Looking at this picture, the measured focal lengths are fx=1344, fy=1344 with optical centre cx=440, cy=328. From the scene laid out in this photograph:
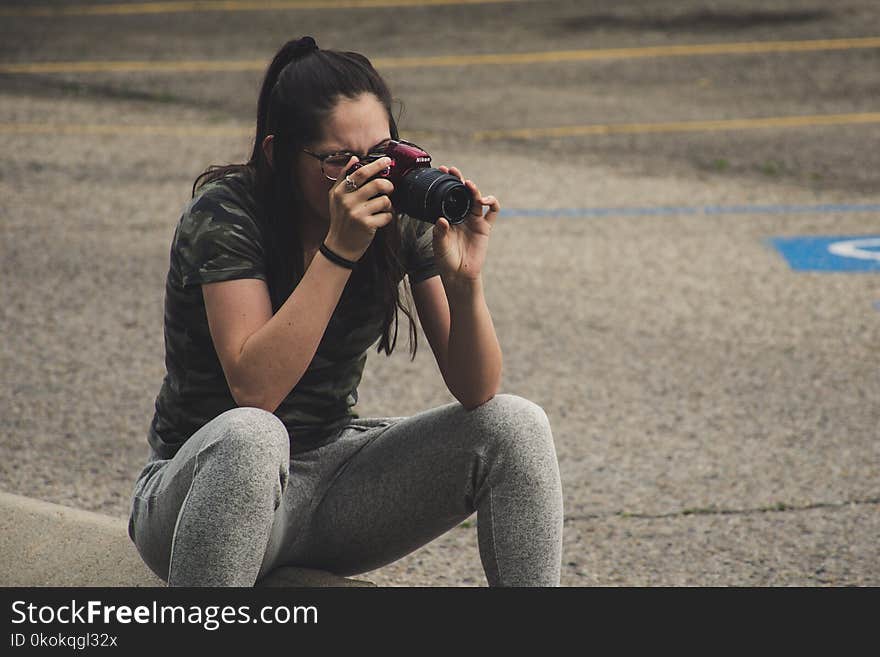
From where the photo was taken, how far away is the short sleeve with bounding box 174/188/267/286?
2.59m

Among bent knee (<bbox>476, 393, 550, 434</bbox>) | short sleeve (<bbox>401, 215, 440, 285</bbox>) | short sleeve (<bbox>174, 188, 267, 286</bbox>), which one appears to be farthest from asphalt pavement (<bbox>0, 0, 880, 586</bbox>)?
bent knee (<bbox>476, 393, 550, 434</bbox>)

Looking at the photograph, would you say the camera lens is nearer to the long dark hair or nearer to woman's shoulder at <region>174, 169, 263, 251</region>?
the long dark hair

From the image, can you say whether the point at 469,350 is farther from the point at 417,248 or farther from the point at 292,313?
the point at 292,313

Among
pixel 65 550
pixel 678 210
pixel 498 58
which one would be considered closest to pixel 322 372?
pixel 65 550

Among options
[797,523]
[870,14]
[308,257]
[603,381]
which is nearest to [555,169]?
[603,381]

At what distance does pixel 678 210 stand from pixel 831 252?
1.00 meters

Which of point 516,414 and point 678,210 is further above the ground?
point 516,414

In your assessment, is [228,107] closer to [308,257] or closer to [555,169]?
[555,169]

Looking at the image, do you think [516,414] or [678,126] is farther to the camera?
[678,126]

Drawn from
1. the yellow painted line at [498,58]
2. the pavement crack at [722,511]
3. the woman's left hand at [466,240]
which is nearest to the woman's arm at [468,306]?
the woman's left hand at [466,240]

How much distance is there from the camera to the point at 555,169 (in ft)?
27.1

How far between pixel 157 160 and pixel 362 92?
19.4 feet

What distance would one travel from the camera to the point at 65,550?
126 inches

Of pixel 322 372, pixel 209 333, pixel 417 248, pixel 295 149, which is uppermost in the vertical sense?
pixel 295 149
